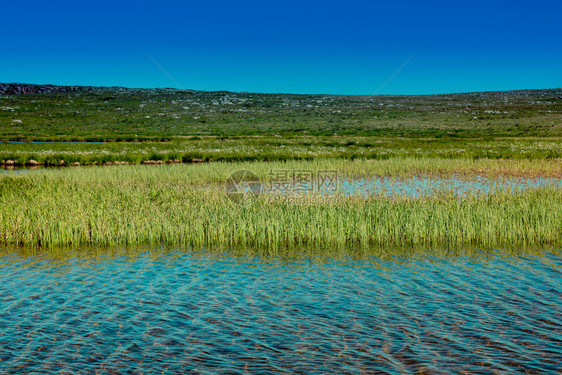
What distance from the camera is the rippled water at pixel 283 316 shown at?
700 centimetres

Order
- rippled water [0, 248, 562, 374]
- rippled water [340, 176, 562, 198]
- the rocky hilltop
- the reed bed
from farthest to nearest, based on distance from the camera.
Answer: the rocky hilltop, rippled water [340, 176, 562, 198], the reed bed, rippled water [0, 248, 562, 374]

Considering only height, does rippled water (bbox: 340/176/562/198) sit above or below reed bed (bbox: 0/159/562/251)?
above

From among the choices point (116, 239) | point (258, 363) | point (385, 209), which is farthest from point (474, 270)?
point (116, 239)

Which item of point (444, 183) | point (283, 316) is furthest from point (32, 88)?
point (283, 316)

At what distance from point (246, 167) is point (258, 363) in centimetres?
2480

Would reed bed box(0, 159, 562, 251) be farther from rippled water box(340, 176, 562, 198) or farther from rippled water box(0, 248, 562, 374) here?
rippled water box(340, 176, 562, 198)

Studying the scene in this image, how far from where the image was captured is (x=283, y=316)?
28.1 feet

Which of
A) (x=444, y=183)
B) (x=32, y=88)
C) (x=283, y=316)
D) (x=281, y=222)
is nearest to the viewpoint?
(x=283, y=316)

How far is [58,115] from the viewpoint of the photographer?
3829 inches

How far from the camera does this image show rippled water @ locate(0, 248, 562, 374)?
700 cm

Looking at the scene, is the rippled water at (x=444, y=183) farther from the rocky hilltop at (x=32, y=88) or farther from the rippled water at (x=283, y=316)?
the rocky hilltop at (x=32, y=88)

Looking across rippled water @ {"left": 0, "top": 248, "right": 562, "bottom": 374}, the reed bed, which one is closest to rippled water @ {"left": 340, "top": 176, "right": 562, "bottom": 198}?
the reed bed

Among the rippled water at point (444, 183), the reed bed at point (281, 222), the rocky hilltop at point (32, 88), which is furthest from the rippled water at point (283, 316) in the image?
the rocky hilltop at point (32, 88)

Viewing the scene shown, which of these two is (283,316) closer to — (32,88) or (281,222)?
(281,222)
